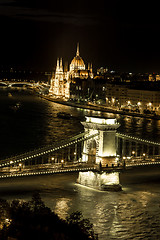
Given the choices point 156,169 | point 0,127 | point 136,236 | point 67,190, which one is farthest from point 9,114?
point 136,236

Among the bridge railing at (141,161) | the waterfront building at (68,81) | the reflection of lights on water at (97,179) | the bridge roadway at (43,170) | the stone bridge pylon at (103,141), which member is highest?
the waterfront building at (68,81)

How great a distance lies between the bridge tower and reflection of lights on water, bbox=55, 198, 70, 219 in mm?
1457

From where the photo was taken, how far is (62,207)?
14594mm

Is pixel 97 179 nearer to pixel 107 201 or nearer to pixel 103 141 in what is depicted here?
pixel 103 141

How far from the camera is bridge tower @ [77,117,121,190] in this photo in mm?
16438

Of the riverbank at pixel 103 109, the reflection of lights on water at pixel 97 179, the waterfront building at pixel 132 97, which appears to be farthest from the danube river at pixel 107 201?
the waterfront building at pixel 132 97

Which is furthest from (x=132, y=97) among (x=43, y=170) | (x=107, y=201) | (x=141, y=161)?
(x=107, y=201)

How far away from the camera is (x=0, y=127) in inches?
1361

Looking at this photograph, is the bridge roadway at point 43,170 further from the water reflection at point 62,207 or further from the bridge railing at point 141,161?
the bridge railing at point 141,161

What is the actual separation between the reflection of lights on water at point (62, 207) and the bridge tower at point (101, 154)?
1457mm

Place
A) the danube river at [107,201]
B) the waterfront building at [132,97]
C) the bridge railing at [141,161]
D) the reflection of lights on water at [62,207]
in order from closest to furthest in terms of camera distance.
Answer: the danube river at [107,201]
the reflection of lights on water at [62,207]
the bridge railing at [141,161]
the waterfront building at [132,97]

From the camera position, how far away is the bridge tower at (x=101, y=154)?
16.4 m

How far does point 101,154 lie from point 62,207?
104 inches

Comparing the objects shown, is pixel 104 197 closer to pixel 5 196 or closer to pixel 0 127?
pixel 5 196
